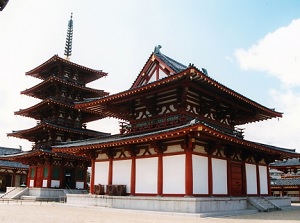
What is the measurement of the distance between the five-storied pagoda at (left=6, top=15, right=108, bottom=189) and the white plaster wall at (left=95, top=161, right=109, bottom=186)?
10960 mm

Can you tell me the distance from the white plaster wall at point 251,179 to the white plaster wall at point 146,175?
838 centimetres

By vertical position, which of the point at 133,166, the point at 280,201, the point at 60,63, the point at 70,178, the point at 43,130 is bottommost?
the point at 280,201

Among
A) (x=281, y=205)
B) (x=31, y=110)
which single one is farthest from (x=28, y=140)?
(x=281, y=205)

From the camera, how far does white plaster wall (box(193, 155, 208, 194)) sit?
20.2 m

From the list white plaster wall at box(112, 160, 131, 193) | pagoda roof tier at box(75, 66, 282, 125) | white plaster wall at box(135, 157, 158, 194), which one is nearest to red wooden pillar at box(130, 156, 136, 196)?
white plaster wall at box(135, 157, 158, 194)

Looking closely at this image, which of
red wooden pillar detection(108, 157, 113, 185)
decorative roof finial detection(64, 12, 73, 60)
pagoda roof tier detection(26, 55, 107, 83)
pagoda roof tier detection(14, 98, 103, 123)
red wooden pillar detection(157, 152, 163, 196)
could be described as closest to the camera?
red wooden pillar detection(157, 152, 163, 196)

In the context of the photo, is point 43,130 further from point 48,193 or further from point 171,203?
point 171,203

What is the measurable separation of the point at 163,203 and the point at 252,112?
476 inches

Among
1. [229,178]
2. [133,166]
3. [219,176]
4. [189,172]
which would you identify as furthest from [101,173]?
[229,178]

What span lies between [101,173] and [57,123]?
1673cm

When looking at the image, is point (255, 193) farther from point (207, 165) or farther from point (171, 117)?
point (171, 117)

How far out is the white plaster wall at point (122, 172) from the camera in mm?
23562

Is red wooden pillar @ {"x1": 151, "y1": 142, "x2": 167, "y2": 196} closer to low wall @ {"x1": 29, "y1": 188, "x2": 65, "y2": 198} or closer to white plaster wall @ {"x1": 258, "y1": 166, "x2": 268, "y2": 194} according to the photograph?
white plaster wall @ {"x1": 258, "y1": 166, "x2": 268, "y2": 194}

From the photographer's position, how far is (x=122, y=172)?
949 inches
